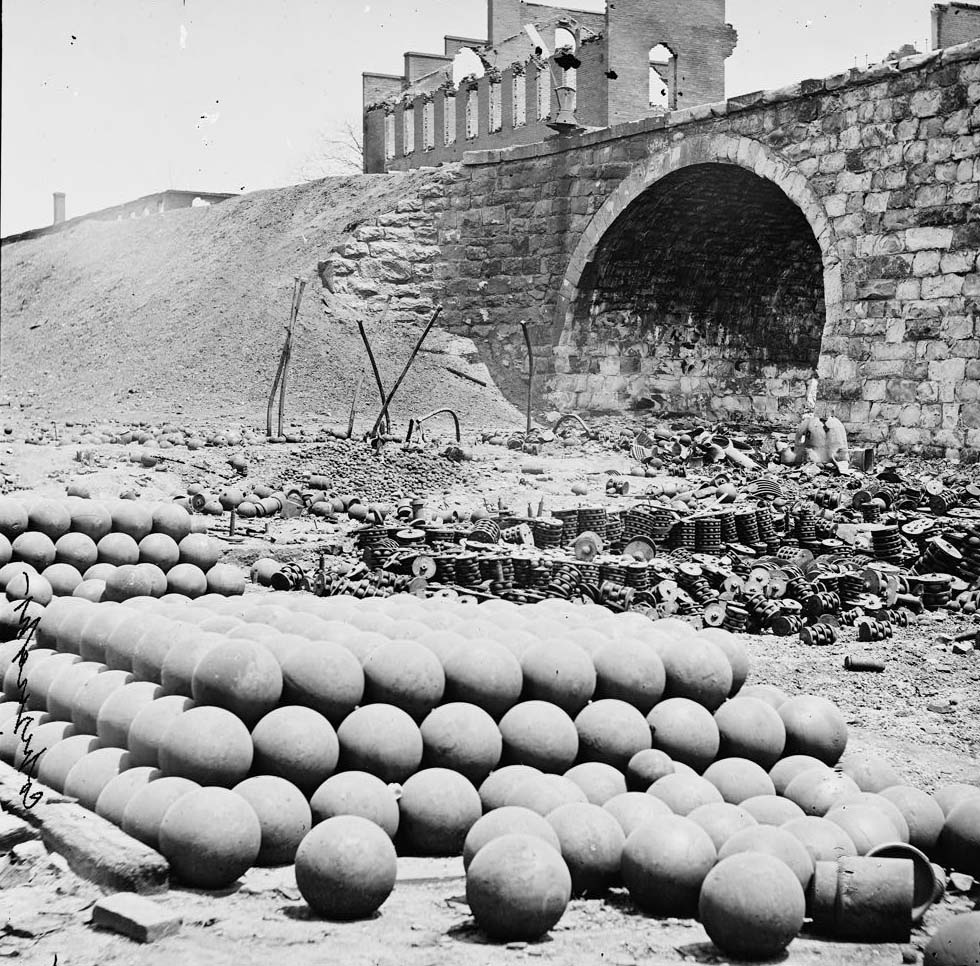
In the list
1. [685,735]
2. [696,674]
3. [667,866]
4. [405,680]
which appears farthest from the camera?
[696,674]

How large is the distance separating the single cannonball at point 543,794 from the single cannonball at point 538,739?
0.20 m

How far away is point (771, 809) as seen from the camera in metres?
4.45

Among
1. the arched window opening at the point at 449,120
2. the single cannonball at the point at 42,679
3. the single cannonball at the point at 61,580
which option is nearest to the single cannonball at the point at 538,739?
the single cannonball at the point at 42,679

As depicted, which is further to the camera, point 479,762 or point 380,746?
point 479,762

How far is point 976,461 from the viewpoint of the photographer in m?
15.5

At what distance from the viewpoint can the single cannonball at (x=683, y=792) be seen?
446 centimetres

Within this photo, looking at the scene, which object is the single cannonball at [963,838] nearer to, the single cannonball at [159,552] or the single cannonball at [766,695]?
the single cannonball at [766,695]

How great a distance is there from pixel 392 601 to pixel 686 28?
28.6m

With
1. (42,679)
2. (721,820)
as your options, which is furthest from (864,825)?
(42,679)

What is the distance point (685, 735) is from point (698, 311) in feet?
60.7

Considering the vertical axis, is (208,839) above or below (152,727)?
below

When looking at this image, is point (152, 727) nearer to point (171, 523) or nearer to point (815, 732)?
point (815, 732)

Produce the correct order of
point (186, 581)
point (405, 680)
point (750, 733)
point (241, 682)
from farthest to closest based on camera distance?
1. point (186, 581)
2. point (750, 733)
3. point (405, 680)
4. point (241, 682)

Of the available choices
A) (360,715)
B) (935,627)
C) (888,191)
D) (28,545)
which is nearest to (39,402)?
(888,191)
